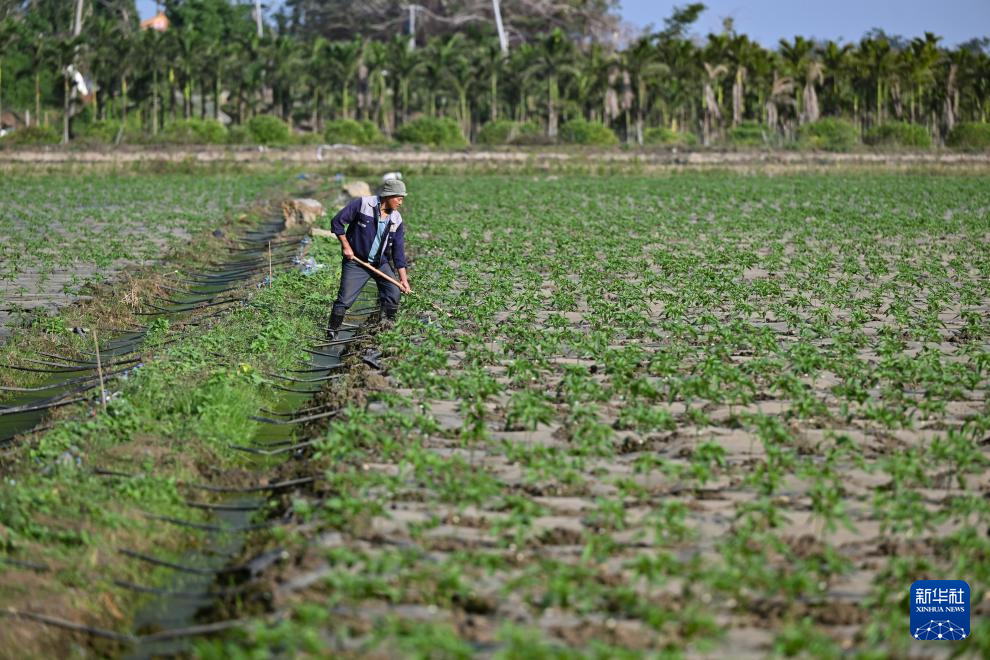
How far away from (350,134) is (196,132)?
7.46m

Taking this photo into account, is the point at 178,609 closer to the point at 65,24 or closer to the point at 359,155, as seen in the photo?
the point at 359,155

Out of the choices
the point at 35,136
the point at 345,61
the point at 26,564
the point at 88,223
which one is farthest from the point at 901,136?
the point at 26,564

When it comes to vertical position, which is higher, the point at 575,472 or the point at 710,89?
the point at 710,89

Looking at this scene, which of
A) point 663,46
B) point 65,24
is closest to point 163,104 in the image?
point 65,24

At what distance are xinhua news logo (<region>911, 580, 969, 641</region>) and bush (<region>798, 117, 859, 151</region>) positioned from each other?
167ft

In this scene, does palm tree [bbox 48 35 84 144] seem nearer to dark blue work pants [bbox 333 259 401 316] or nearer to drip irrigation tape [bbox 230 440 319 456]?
dark blue work pants [bbox 333 259 401 316]

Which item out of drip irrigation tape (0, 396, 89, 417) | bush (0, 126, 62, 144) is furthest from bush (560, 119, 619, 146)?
drip irrigation tape (0, 396, 89, 417)

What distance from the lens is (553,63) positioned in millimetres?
67438

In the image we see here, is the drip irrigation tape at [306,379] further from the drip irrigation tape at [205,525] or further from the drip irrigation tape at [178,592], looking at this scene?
the drip irrigation tape at [178,592]

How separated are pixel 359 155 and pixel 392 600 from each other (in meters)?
45.5

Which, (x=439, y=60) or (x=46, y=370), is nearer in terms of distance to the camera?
(x=46, y=370)

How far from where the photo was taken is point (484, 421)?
27.0ft

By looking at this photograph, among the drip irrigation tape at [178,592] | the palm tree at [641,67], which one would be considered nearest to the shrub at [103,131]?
the palm tree at [641,67]

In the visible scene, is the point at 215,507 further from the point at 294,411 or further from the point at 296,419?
the point at 294,411
